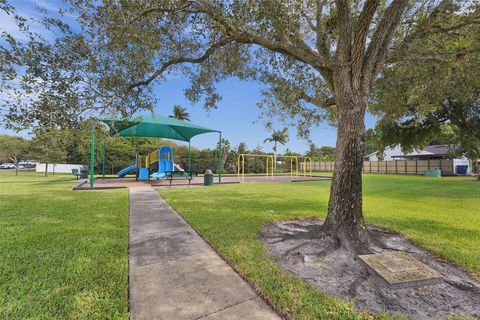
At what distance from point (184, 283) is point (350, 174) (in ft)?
9.72

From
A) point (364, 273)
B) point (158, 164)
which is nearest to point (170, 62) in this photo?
point (364, 273)

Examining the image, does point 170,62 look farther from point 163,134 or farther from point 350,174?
point 163,134

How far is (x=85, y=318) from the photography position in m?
2.15

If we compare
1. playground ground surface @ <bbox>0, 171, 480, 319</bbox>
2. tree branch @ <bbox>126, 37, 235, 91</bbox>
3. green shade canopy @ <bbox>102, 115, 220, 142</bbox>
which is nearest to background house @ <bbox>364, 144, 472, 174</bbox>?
green shade canopy @ <bbox>102, 115, 220, 142</bbox>

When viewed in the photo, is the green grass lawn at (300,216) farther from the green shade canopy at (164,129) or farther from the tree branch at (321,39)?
the green shade canopy at (164,129)

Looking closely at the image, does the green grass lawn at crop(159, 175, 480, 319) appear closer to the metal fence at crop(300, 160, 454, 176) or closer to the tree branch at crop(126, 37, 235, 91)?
the tree branch at crop(126, 37, 235, 91)

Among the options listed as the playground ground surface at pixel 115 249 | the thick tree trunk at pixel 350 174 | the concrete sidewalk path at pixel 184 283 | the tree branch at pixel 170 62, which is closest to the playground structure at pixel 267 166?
the playground ground surface at pixel 115 249

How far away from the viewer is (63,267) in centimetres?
313

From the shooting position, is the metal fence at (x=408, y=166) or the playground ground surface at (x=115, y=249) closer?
the playground ground surface at (x=115, y=249)

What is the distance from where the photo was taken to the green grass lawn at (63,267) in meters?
2.29

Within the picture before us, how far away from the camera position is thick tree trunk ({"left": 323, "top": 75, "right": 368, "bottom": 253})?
4.08 m

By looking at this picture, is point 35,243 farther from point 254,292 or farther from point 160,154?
point 160,154

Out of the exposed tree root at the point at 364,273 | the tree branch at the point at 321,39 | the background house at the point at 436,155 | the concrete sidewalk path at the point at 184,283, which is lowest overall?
the exposed tree root at the point at 364,273

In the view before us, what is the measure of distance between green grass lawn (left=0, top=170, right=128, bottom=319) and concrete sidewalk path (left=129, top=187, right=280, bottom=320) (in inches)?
6.2
